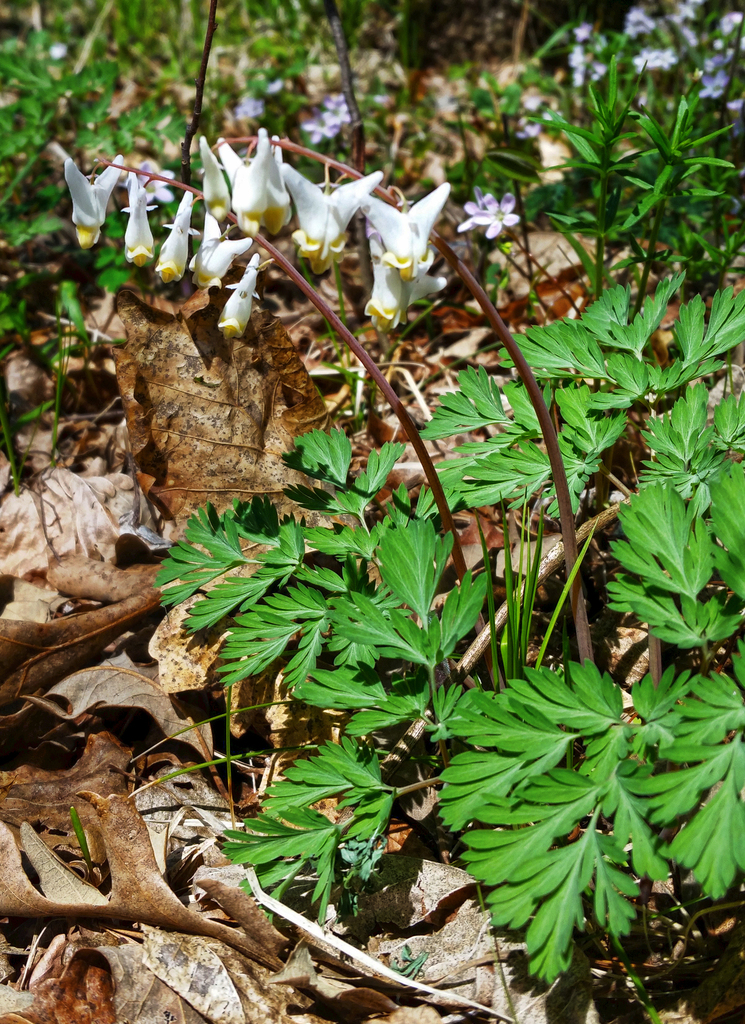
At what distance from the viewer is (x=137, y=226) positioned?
2236mm

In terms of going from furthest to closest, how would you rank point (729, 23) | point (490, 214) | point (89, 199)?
point (729, 23) → point (490, 214) → point (89, 199)

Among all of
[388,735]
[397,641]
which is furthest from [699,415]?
[388,735]

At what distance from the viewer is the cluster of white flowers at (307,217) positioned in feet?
6.21

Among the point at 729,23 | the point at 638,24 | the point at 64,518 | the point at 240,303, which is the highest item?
the point at 638,24

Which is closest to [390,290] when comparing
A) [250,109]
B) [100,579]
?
[100,579]

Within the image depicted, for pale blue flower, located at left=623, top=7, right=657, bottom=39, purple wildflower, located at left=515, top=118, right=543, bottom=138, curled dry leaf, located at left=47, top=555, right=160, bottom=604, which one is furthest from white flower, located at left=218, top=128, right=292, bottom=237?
pale blue flower, located at left=623, top=7, right=657, bottom=39

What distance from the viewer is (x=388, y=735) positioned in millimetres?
2547

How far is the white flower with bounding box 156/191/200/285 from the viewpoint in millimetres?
2182

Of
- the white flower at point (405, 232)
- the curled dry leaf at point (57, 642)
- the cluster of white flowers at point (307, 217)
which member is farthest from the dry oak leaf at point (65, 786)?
the white flower at point (405, 232)

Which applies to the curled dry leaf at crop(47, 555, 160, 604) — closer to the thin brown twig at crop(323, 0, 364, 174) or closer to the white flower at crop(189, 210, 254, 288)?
the white flower at crop(189, 210, 254, 288)

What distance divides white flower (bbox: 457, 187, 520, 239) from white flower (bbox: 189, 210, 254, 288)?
1788mm

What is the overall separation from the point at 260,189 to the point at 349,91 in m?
2.46

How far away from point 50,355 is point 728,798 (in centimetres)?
405

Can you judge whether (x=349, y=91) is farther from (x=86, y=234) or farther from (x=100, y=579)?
(x=100, y=579)
